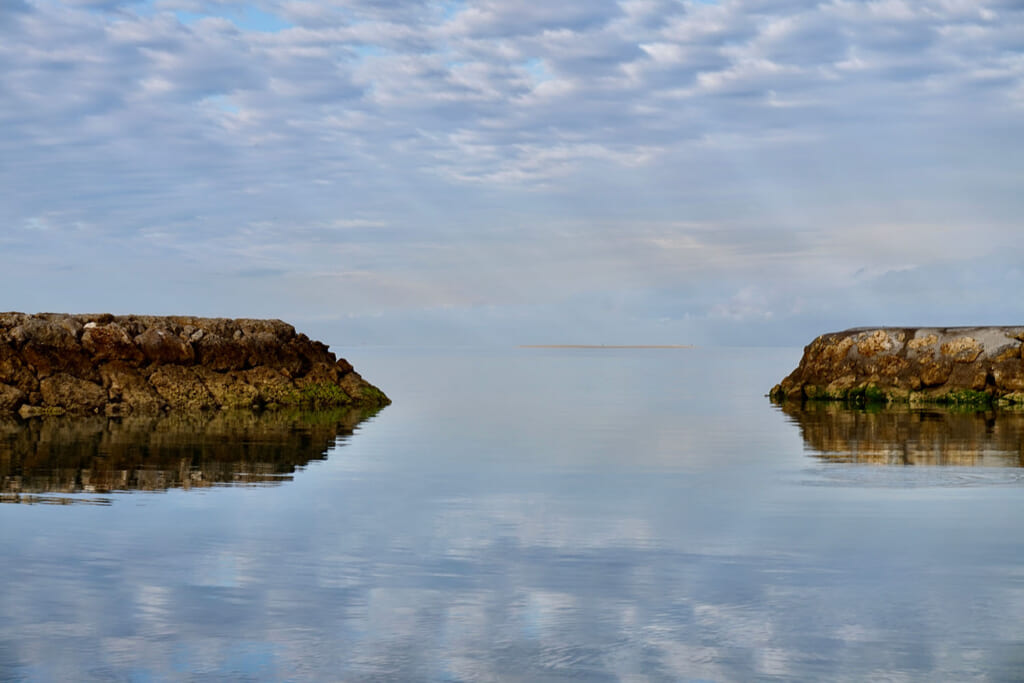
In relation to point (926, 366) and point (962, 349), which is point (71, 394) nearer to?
point (926, 366)

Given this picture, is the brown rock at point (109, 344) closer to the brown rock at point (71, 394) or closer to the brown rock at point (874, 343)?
the brown rock at point (71, 394)

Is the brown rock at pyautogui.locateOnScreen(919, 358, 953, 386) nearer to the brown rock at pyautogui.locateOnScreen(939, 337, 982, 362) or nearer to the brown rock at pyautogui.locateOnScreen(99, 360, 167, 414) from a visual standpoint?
the brown rock at pyautogui.locateOnScreen(939, 337, 982, 362)

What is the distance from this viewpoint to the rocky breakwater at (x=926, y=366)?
153 feet

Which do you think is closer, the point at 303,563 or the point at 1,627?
the point at 1,627

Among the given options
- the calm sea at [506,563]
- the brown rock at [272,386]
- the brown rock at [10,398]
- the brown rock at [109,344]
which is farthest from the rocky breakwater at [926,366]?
the brown rock at [10,398]

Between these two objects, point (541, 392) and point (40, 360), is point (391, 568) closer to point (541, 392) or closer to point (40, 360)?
point (40, 360)

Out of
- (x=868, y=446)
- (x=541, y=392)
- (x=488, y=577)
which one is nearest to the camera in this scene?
(x=488, y=577)

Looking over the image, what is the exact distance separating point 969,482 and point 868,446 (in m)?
7.75

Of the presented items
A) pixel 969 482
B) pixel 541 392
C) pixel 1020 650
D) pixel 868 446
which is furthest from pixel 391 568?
pixel 541 392

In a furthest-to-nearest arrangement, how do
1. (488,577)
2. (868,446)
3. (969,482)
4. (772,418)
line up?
(772,418), (868,446), (969,482), (488,577)

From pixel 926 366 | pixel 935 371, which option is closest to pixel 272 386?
pixel 926 366

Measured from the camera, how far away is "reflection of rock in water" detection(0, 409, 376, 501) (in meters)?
21.2

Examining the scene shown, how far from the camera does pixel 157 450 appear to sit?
2662cm

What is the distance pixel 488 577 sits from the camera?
12594mm
